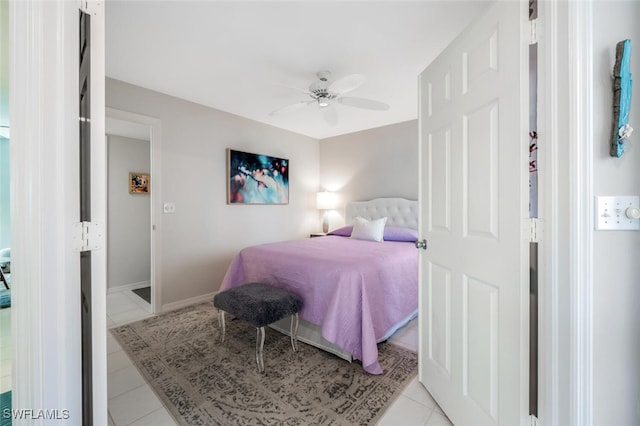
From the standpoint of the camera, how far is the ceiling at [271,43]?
5.56 ft

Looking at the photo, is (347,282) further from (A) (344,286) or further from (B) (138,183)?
(B) (138,183)

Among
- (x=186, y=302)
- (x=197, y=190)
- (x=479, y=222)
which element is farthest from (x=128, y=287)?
(x=479, y=222)

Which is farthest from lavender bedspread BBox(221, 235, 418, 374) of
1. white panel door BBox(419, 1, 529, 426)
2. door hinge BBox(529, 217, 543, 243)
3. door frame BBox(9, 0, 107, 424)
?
door frame BBox(9, 0, 107, 424)

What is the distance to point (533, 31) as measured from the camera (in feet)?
3.25

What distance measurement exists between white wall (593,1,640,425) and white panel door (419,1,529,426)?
0.65 ft

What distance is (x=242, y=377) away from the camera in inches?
71.0

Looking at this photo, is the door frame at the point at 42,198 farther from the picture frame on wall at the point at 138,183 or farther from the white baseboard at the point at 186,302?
the picture frame on wall at the point at 138,183

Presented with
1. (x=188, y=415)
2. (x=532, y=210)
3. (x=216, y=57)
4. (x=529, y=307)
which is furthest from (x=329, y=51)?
(x=188, y=415)

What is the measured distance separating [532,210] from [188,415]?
201cm

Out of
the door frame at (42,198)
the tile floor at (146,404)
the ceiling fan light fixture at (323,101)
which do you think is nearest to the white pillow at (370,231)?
the ceiling fan light fixture at (323,101)

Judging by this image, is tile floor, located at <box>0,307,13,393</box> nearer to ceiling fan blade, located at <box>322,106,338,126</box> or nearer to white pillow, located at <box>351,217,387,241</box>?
ceiling fan blade, located at <box>322,106,338,126</box>

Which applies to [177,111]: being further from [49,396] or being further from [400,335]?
[400,335]

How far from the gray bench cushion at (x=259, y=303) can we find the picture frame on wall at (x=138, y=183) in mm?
2927

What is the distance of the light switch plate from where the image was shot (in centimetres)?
82
